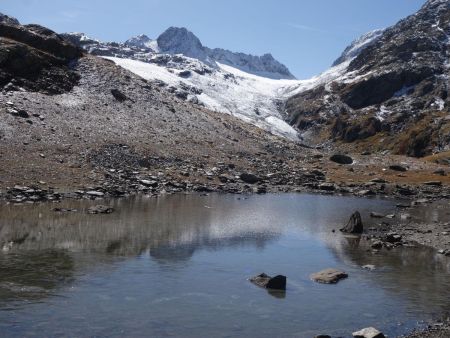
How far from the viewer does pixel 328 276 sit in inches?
1310

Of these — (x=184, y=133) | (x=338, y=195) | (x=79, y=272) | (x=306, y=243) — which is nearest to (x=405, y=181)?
(x=338, y=195)

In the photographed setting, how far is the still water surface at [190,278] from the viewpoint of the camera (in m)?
24.3

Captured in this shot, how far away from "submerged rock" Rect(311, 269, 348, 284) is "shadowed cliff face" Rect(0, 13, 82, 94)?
3095 inches

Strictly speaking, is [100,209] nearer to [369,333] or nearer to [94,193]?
[94,193]

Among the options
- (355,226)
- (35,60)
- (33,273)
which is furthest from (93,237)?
(35,60)

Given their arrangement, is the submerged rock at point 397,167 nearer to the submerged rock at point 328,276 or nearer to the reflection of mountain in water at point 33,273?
the submerged rock at point 328,276

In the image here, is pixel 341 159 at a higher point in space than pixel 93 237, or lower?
higher

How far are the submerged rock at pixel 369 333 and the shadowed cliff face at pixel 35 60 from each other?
3433 inches

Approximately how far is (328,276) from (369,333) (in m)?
10.5

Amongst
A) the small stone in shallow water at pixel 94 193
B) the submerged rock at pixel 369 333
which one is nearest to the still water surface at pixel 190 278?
the submerged rock at pixel 369 333

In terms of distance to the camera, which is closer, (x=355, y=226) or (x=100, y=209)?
(x=355, y=226)

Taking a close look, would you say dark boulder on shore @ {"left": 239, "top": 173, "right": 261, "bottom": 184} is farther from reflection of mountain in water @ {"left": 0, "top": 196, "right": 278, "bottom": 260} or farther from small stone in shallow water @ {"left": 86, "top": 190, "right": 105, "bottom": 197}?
small stone in shallow water @ {"left": 86, "top": 190, "right": 105, "bottom": 197}

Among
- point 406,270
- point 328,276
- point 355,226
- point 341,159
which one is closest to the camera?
point 328,276

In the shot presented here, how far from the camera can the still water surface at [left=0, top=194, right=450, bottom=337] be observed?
24.3 meters
